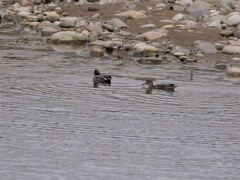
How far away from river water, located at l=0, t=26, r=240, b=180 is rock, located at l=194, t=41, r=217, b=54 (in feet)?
5.79

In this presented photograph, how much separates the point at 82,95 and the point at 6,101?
1510mm

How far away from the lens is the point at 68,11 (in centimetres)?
2914

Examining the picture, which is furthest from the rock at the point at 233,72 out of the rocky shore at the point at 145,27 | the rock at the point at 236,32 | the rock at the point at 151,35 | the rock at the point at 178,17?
the rock at the point at 178,17

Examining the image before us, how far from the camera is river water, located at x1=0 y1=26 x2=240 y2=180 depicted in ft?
38.5

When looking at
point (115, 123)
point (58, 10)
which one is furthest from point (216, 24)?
point (115, 123)

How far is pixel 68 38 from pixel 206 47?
3.75m

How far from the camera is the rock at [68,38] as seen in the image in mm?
24031

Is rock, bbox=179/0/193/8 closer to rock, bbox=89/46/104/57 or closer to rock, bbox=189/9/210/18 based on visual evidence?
rock, bbox=189/9/210/18

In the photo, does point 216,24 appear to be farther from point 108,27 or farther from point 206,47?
point 108,27

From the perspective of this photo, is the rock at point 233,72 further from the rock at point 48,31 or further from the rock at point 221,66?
the rock at point 48,31

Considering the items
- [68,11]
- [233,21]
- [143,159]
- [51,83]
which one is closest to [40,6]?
[68,11]

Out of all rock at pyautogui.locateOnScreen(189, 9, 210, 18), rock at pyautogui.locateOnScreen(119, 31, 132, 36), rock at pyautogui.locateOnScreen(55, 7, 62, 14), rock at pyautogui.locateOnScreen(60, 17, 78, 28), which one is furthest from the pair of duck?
rock at pyautogui.locateOnScreen(55, 7, 62, 14)

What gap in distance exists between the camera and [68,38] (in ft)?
78.9

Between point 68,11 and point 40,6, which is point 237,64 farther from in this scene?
point 40,6
